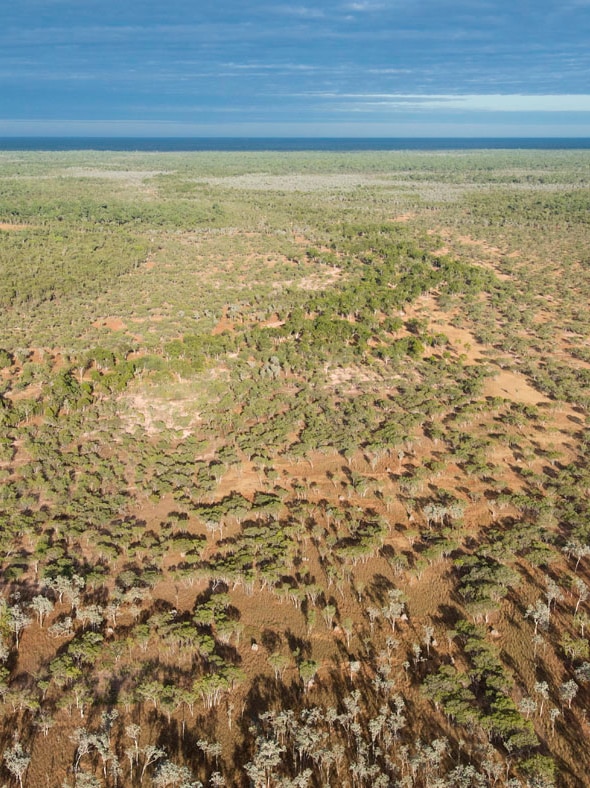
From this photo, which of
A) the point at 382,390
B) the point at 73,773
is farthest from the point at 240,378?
the point at 73,773

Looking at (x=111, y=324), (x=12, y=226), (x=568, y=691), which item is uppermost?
(x=12, y=226)

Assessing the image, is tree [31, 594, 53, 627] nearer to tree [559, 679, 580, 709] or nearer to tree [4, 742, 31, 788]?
tree [4, 742, 31, 788]

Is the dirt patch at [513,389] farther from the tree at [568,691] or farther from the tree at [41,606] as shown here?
the tree at [41,606]

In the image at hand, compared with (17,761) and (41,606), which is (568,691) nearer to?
(17,761)

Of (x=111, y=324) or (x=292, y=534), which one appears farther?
(x=111, y=324)

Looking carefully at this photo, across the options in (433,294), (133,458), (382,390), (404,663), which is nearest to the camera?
(404,663)

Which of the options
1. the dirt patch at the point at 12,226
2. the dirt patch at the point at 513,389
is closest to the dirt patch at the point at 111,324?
the dirt patch at the point at 513,389

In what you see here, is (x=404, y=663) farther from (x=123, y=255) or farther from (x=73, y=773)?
(x=123, y=255)

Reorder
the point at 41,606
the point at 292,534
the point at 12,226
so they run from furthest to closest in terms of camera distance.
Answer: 1. the point at 12,226
2. the point at 292,534
3. the point at 41,606

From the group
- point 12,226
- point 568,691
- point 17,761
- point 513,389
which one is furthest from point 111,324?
point 12,226
